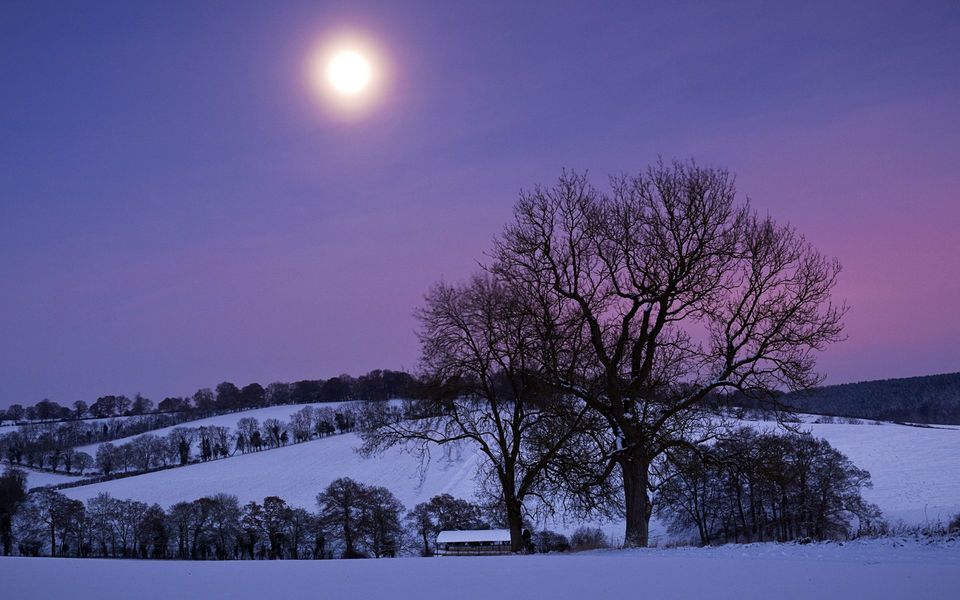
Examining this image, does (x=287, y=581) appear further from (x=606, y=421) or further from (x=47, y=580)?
(x=606, y=421)

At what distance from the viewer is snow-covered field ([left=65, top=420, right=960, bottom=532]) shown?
58.1 meters

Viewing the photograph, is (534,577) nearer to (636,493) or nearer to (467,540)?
(636,493)

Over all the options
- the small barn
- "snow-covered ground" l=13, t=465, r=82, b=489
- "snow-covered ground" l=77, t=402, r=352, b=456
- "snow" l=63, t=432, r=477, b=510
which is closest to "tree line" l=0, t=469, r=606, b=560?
the small barn

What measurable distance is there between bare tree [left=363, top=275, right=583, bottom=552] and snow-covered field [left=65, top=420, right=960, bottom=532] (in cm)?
4026

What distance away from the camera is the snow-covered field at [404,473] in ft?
190

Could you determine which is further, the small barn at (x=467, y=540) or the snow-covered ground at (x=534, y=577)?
the small barn at (x=467, y=540)

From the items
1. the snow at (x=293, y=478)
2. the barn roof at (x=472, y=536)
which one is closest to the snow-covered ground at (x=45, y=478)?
the snow at (x=293, y=478)

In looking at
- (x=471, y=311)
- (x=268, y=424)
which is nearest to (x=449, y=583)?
(x=471, y=311)

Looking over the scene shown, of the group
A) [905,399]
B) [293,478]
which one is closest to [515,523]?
[293,478]

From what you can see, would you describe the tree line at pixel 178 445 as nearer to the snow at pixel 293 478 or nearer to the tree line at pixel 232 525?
the snow at pixel 293 478

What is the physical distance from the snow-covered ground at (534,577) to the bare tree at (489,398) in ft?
22.7

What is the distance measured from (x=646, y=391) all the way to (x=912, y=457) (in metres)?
69.7

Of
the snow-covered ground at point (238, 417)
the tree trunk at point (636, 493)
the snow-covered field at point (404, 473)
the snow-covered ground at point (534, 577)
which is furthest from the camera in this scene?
the snow-covered ground at point (238, 417)

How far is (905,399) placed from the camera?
139000mm
